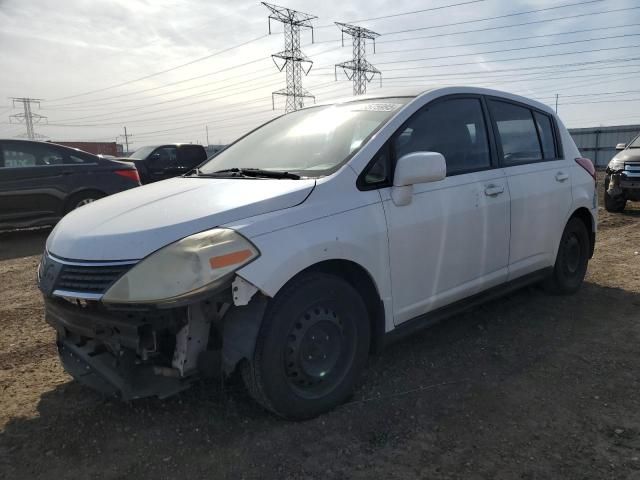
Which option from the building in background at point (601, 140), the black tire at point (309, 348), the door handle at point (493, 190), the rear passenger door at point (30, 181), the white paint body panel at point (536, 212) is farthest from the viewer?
the building in background at point (601, 140)

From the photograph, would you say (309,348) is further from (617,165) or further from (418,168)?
(617,165)

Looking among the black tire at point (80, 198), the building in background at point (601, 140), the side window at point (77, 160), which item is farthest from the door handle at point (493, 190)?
the building in background at point (601, 140)

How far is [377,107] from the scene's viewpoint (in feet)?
11.3

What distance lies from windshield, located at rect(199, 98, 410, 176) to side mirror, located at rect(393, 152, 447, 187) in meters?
0.29

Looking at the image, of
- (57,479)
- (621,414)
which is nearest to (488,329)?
(621,414)

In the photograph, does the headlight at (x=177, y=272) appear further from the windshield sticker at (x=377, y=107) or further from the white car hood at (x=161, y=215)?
the windshield sticker at (x=377, y=107)

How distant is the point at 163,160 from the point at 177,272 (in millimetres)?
13203

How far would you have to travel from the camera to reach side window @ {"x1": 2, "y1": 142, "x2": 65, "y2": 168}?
7996 mm

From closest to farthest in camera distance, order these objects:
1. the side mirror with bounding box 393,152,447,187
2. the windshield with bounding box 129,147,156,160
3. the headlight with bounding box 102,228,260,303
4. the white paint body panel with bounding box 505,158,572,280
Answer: the headlight with bounding box 102,228,260,303, the side mirror with bounding box 393,152,447,187, the white paint body panel with bounding box 505,158,572,280, the windshield with bounding box 129,147,156,160

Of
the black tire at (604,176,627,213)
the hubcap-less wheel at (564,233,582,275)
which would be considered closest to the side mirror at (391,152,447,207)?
the hubcap-less wheel at (564,233,582,275)

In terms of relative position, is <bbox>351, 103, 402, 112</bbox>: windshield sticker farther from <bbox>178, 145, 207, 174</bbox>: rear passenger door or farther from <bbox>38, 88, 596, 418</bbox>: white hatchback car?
<bbox>178, 145, 207, 174</bbox>: rear passenger door

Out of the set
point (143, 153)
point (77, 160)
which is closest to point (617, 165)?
point (77, 160)

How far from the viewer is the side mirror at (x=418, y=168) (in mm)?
2969

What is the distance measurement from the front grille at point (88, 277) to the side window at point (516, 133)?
2.95 meters
